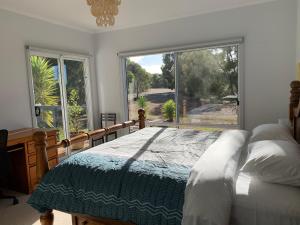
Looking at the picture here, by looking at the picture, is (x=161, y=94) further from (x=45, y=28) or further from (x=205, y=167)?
(x=205, y=167)

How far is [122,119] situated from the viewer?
5035 millimetres

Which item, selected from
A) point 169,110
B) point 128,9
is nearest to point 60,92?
point 128,9

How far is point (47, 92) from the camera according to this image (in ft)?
13.7

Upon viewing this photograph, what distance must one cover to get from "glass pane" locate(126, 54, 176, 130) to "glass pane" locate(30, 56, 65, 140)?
1.39m

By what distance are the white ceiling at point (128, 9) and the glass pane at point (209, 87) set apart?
67 cm

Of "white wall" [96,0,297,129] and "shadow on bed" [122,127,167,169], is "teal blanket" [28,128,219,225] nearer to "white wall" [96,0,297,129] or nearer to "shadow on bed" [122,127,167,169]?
"shadow on bed" [122,127,167,169]

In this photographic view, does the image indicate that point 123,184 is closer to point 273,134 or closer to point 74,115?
point 273,134

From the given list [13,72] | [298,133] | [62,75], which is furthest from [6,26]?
[298,133]

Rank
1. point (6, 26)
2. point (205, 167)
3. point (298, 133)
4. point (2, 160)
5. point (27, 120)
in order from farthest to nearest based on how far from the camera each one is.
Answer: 1. point (27, 120)
2. point (6, 26)
3. point (2, 160)
4. point (298, 133)
5. point (205, 167)

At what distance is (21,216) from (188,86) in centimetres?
313

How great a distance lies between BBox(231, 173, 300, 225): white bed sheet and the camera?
129cm

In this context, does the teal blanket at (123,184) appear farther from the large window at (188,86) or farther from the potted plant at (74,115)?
Answer: the potted plant at (74,115)

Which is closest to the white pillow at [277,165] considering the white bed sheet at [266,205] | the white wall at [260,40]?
the white bed sheet at [266,205]

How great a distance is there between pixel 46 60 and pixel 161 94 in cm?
212
